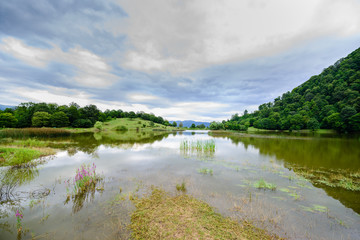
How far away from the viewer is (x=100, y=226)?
5.17 m

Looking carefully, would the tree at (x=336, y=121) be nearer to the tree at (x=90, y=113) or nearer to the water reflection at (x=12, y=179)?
the water reflection at (x=12, y=179)

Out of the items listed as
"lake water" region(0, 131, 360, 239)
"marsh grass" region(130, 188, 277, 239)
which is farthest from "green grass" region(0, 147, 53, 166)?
"marsh grass" region(130, 188, 277, 239)

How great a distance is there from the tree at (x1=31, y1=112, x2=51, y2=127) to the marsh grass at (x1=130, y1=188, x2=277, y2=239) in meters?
85.4

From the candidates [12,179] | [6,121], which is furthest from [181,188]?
[6,121]

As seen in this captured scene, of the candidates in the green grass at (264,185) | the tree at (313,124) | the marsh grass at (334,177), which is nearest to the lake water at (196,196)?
the marsh grass at (334,177)

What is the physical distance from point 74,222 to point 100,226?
113cm

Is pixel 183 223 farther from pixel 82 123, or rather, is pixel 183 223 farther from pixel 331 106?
pixel 331 106

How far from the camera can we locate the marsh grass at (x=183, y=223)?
188 inches

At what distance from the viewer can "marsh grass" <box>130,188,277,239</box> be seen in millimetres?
4766

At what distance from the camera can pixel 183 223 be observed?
17.7 feet

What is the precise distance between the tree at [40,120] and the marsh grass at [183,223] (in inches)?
3364

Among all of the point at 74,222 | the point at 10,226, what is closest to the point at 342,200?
the point at 74,222

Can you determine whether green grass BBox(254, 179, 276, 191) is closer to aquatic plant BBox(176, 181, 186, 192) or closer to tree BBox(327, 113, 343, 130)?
aquatic plant BBox(176, 181, 186, 192)

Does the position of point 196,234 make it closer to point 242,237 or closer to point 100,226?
point 242,237
